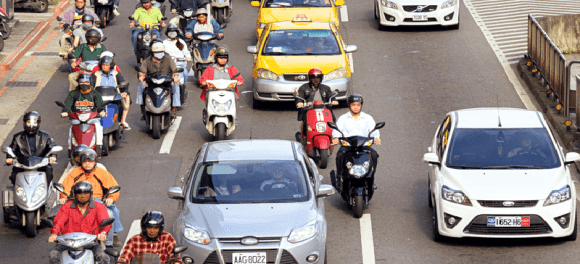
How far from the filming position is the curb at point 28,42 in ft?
81.3

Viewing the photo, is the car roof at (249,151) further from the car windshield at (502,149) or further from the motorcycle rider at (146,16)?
the motorcycle rider at (146,16)

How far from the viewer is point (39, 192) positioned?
1378 centimetres

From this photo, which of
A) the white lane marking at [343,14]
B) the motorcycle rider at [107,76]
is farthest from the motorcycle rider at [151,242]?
the white lane marking at [343,14]

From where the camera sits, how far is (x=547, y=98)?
21.3m

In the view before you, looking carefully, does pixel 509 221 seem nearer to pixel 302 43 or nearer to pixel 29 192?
pixel 29 192

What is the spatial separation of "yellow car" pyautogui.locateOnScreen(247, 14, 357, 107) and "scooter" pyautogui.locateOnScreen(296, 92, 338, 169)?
3442mm

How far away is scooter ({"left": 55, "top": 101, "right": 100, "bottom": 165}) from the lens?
16.6 meters

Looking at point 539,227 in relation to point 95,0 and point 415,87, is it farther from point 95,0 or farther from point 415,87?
point 95,0

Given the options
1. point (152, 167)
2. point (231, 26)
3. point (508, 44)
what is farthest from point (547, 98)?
point (231, 26)

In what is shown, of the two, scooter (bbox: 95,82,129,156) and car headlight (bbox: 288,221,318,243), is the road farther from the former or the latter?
car headlight (bbox: 288,221,318,243)

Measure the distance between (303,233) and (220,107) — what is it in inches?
284

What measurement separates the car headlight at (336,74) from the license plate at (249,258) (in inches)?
388

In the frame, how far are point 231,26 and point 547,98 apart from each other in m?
11.2

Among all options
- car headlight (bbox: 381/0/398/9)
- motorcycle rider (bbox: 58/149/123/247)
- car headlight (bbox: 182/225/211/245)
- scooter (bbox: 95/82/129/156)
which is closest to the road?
scooter (bbox: 95/82/129/156)
